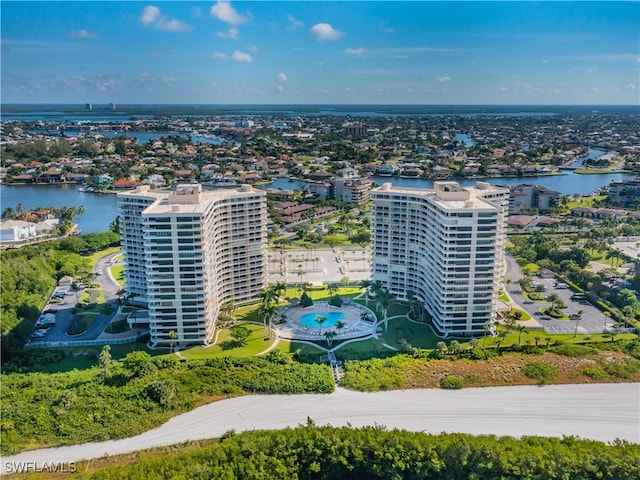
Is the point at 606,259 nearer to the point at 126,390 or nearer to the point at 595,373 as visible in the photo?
the point at 595,373

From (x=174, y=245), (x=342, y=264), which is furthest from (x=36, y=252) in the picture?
(x=342, y=264)

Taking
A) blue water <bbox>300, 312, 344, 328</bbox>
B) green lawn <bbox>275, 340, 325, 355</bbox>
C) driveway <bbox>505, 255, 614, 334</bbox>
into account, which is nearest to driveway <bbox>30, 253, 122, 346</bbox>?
green lawn <bbox>275, 340, 325, 355</bbox>

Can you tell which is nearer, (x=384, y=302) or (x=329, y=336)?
(x=329, y=336)

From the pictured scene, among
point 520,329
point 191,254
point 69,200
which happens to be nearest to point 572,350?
point 520,329

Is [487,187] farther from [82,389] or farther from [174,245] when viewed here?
[82,389]

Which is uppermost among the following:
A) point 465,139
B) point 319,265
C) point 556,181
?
point 465,139

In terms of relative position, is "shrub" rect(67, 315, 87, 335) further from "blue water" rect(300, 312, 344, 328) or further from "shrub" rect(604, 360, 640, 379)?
"shrub" rect(604, 360, 640, 379)

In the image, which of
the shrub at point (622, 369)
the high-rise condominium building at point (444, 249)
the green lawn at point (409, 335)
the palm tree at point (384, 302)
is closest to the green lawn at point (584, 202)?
the high-rise condominium building at point (444, 249)
